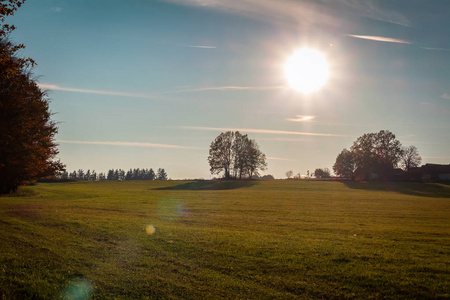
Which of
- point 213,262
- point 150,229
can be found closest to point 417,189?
point 150,229

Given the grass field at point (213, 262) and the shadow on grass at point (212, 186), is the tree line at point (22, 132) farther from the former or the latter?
Answer: the shadow on grass at point (212, 186)

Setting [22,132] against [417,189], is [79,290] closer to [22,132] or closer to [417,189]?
[22,132]

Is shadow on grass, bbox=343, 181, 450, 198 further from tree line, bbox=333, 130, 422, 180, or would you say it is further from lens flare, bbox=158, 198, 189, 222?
lens flare, bbox=158, 198, 189, 222

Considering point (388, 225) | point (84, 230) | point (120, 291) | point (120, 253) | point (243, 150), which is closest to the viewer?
point (120, 291)

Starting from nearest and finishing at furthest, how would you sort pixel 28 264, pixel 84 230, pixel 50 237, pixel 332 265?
pixel 28 264
pixel 332 265
pixel 50 237
pixel 84 230

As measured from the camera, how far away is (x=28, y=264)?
1207 centimetres

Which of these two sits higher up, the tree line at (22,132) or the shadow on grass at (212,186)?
the tree line at (22,132)

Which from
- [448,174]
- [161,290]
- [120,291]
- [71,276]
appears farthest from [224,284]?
[448,174]

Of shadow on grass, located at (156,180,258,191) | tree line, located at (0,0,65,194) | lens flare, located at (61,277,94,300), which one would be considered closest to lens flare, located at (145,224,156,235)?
lens flare, located at (61,277,94,300)

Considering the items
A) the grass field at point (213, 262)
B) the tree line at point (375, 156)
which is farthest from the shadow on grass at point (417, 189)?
the grass field at point (213, 262)

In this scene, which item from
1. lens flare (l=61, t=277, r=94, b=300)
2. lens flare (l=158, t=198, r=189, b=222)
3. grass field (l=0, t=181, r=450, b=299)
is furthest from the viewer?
lens flare (l=158, t=198, r=189, b=222)

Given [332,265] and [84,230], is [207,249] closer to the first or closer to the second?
[332,265]

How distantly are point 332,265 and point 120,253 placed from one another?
963cm

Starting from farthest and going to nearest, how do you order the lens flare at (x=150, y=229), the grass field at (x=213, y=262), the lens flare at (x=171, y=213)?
the lens flare at (x=171, y=213)
the lens flare at (x=150, y=229)
the grass field at (x=213, y=262)
